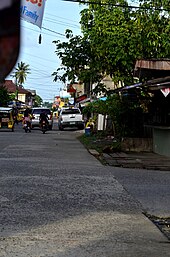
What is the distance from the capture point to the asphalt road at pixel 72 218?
515 centimetres

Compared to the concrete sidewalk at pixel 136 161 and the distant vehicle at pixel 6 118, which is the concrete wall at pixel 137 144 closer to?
the concrete sidewalk at pixel 136 161

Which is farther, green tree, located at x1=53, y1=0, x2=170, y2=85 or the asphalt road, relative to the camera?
green tree, located at x1=53, y1=0, x2=170, y2=85

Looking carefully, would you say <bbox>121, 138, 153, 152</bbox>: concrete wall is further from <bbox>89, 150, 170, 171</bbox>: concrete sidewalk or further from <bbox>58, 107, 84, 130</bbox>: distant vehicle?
<bbox>58, 107, 84, 130</bbox>: distant vehicle

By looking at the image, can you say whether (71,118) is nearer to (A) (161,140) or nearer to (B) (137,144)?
(B) (137,144)

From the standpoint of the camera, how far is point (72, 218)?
6.61 metres

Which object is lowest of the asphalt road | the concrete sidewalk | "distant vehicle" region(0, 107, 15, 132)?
the asphalt road

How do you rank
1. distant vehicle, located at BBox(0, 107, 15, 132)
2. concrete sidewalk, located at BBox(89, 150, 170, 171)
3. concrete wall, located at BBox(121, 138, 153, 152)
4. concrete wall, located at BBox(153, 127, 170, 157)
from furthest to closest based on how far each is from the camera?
distant vehicle, located at BBox(0, 107, 15, 132) < concrete wall, located at BBox(121, 138, 153, 152) < concrete wall, located at BBox(153, 127, 170, 157) < concrete sidewalk, located at BBox(89, 150, 170, 171)

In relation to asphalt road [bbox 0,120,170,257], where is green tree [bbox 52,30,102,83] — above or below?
above

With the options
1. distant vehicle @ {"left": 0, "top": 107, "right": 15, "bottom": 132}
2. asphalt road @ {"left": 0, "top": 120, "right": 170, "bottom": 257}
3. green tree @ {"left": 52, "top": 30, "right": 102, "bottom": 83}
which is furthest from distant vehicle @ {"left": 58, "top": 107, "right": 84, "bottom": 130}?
asphalt road @ {"left": 0, "top": 120, "right": 170, "bottom": 257}

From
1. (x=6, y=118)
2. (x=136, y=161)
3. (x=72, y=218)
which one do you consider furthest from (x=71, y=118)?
(x=72, y=218)

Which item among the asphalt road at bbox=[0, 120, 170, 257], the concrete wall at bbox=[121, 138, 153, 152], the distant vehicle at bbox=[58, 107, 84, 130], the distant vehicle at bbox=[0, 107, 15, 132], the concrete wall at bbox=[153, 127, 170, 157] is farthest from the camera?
the distant vehicle at bbox=[58, 107, 84, 130]

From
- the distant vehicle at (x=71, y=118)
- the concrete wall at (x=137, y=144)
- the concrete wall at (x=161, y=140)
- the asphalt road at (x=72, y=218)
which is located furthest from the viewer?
the distant vehicle at (x=71, y=118)

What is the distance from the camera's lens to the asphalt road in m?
5.15

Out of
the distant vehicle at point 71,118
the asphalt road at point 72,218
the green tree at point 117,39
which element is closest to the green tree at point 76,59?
the green tree at point 117,39
